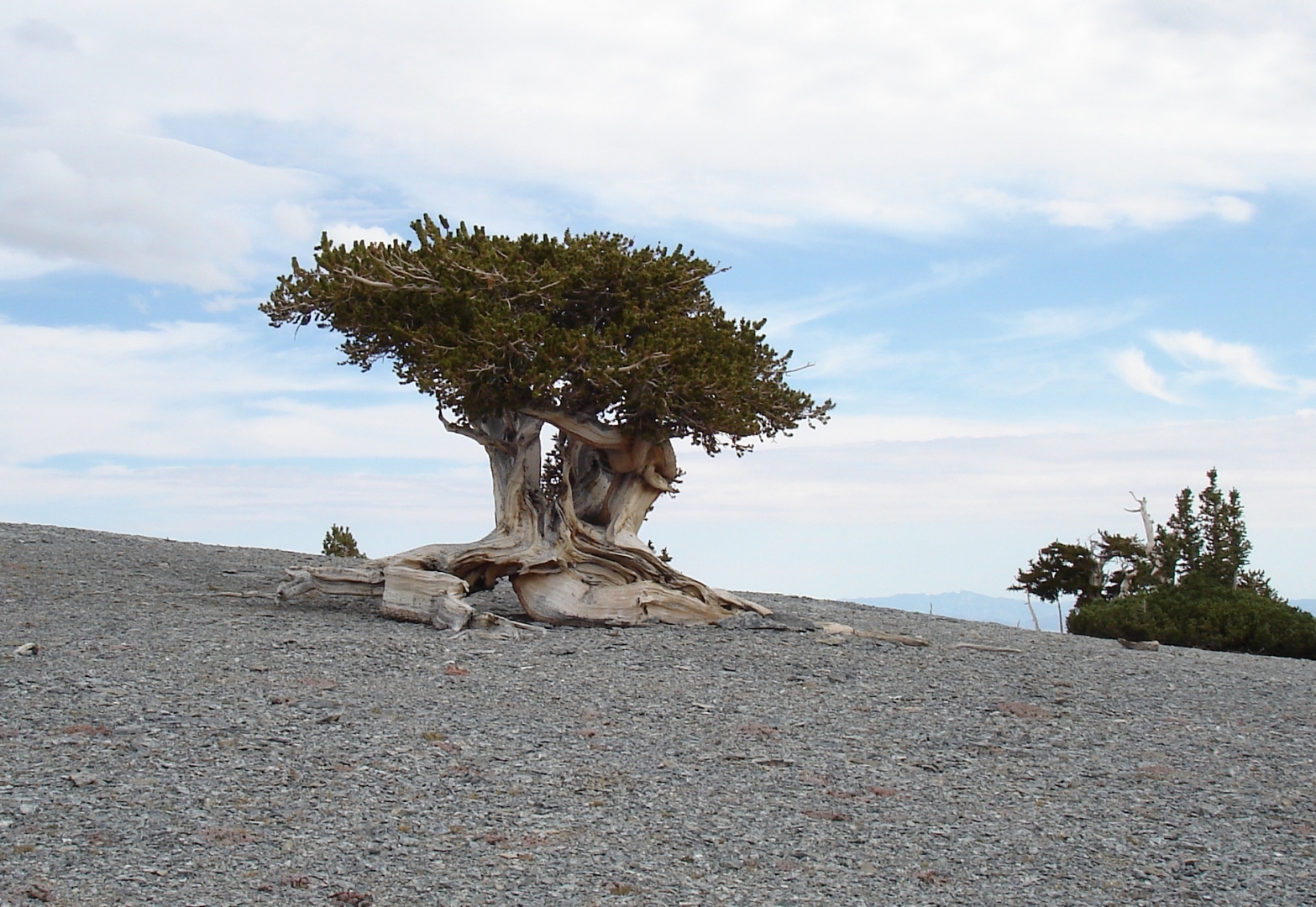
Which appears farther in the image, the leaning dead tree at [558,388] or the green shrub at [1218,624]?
the green shrub at [1218,624]

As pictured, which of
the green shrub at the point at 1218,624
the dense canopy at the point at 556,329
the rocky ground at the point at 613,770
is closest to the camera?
the rocky ground at the point at 613,770

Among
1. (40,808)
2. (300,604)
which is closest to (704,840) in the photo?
(40,808)

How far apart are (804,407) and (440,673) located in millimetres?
7438

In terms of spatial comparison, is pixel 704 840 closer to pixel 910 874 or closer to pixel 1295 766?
pixel 910 874

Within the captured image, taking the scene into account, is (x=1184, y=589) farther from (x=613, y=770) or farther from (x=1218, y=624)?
(x=613, y=770)

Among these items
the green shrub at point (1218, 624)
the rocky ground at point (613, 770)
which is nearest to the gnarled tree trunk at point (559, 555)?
the rocky ground at point (613, 770)

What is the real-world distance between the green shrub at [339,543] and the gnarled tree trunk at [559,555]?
12150 mm

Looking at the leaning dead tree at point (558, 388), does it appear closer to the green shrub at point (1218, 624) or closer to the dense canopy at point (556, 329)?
the dense canopy at point (556, 329)

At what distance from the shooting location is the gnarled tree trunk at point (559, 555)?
15227mm

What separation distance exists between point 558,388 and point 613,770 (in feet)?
23.5

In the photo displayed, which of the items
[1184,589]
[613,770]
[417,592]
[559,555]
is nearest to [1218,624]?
[1184,589]

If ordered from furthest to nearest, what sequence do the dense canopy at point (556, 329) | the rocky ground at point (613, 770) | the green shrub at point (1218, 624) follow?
the green shrub at point (1218, 624) < the dense canopy at point (556, 329) < the rocky ground at point (613, 770)

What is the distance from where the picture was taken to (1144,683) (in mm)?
13195

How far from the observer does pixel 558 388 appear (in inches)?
593
